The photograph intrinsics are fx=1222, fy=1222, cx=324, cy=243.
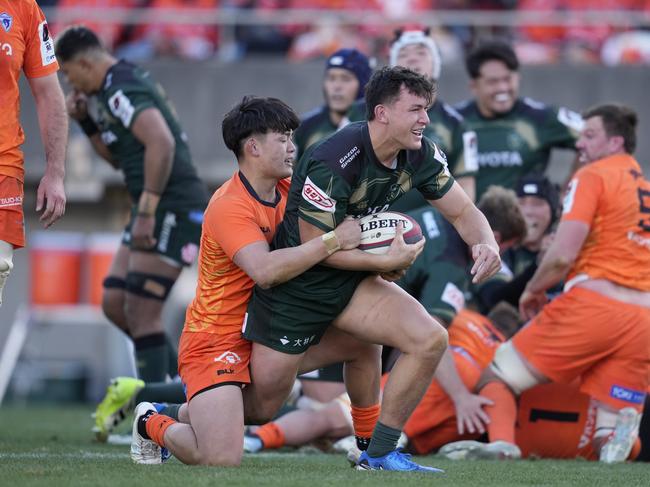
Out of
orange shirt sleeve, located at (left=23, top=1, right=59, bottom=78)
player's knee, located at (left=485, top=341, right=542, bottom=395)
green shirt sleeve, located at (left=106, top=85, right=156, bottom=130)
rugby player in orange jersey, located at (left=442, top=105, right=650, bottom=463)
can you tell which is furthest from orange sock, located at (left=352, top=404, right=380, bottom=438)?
green shirt sleeve, located at (left=106, top=85, right=156, bottom=130)

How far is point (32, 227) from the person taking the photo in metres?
14.7

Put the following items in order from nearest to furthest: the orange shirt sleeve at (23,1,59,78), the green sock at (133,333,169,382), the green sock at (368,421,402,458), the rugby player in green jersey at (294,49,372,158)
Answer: the green sock at (368,421,402,458) < the orange shirt sleeve at (23,1,59,78) < the green sock at (133,333,169,382) < the rugby player in green jersey at (294,49,372,158)

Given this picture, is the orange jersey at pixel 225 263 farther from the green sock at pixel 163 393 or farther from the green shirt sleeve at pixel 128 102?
the green shirt sleeve at pixel 128 102

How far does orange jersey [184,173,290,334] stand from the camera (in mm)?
5379

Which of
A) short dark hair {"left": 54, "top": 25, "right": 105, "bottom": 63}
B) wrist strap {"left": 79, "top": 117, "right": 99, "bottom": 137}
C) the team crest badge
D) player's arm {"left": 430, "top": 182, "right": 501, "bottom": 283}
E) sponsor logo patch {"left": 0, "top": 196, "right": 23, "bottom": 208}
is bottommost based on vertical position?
sponsor logo patch {"left": 0, "top": 196, "right": 23, "bottom": 208}

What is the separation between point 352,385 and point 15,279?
1030 centimetres

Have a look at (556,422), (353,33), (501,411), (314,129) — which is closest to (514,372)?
(501,411)

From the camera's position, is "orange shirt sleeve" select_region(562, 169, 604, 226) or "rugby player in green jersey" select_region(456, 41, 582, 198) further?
"rugby player in green jersey" select_region(456, 41, 582, 198)

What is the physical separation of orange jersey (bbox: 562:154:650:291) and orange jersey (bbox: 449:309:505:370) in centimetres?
81

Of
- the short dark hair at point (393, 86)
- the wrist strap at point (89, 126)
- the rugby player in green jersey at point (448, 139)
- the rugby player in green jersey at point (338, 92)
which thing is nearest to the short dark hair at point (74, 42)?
the wrist strap at point (89, 126)

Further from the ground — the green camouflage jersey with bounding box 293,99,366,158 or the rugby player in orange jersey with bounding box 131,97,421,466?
the green camouflage jersey with bounding box 293,99,366,158

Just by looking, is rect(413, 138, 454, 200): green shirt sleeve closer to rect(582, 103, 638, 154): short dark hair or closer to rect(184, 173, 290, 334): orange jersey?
rect(184, 173, 290, 334): orange jersey

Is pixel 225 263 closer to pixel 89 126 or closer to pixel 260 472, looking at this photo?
pixel 260 472

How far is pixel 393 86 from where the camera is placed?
17.3 ft
